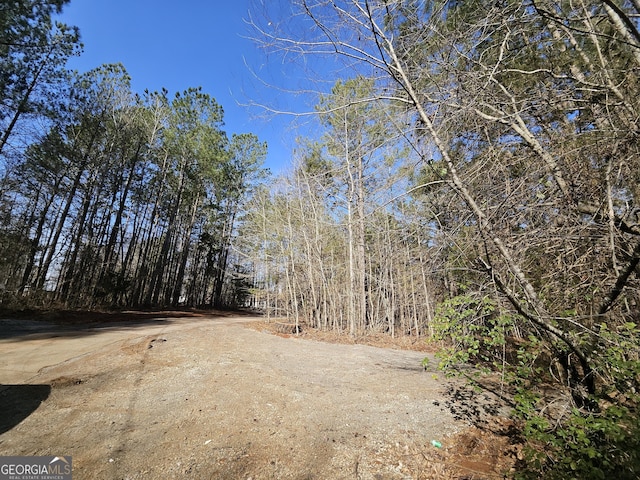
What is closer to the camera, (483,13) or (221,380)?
(483,13)

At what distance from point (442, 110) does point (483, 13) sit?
2.76ft

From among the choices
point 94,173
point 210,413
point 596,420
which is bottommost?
point 210,413

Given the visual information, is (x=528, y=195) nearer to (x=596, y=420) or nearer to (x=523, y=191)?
(x=523, y=191)

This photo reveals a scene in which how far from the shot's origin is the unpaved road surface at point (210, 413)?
2186 mm

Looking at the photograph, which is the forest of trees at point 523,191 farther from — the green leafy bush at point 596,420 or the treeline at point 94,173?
the treeline at point 94,173

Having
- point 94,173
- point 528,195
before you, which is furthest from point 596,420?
point 94,173

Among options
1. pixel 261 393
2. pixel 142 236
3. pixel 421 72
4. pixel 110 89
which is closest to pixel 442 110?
pixel 421 72

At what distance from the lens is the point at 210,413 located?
2934 mm

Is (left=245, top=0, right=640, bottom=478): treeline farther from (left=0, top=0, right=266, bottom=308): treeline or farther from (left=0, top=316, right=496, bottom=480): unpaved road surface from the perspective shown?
(left=0, top=0, right=266, bottom=308): treeline

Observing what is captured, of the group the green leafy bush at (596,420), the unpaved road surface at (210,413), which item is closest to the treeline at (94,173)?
the unpaved road surface at (210,413)

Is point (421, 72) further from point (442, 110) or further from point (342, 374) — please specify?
point (342, 374)

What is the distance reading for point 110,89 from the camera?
40.6 feet

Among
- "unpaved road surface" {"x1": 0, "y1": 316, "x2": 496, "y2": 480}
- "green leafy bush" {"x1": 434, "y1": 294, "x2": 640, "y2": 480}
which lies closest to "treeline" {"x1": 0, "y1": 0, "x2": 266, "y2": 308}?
"unpaved road surface" {"x1": 0, "y1": 316, "x2": 496, "y2": 480}

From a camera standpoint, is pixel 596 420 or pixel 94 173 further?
pixel 94 173
